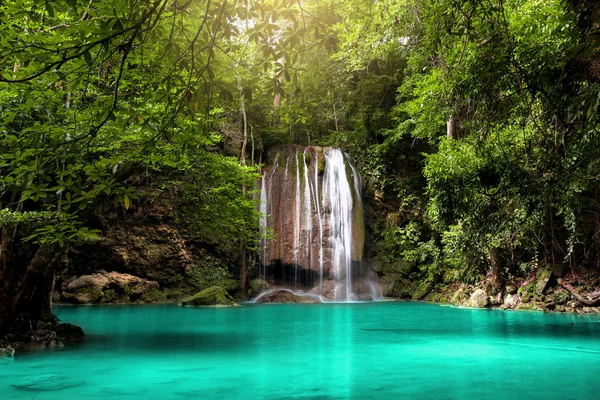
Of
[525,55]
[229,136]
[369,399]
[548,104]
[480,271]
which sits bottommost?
[369,399]

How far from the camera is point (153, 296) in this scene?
18.5 meters

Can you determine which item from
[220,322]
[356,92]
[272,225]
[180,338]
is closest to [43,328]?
[180,338]

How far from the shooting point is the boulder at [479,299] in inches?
610

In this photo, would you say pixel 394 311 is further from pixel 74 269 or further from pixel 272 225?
pixel 74 269

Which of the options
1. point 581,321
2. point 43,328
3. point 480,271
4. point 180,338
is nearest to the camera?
point 43,328

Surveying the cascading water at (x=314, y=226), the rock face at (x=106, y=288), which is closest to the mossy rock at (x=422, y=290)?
the cascading water at (x=314, y=226)

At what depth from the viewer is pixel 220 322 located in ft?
37.8

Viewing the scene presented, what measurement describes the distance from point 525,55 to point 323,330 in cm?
661

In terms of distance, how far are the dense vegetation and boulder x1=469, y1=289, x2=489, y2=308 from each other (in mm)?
665

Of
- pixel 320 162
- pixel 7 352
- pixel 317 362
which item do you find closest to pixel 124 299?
pixel 320 162

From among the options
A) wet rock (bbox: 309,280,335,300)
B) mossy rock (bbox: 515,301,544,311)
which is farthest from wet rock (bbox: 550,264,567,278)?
wet rock (bbox: 309,280,335,300)

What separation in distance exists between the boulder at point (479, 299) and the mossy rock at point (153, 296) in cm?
1138

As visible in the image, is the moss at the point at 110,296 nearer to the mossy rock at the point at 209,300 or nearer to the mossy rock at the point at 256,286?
the mossy rock at the point at 209,300

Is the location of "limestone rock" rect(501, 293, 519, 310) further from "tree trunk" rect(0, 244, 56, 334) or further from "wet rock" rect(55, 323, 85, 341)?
"tree trunk" rect(0, 244, 56, 334)
